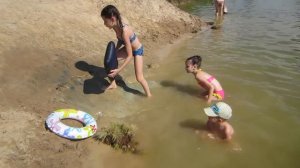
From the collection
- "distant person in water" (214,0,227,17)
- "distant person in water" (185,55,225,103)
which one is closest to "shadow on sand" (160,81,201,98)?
"distant person in water" (185,55,225,103)

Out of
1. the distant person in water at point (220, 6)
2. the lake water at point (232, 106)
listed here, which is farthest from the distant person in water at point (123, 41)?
the distant person in water at point (220, 6)

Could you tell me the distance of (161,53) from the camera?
36.4ft

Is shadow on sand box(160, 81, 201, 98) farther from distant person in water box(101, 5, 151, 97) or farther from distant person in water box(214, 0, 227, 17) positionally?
distant person in water box(214, 0, 227, 17)

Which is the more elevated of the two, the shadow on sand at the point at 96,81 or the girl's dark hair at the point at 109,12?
the girl's dark hair at the point at 109,12

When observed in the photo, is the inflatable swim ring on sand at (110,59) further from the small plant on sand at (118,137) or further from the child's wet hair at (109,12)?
the small plant on sand at (118,137)

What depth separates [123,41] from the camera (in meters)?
7.15

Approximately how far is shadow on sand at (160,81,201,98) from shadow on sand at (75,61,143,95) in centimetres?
98

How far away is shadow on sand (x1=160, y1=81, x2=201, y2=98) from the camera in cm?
812

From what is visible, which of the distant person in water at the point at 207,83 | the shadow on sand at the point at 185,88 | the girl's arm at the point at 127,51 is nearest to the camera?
the girl's arm at the point at 127,51

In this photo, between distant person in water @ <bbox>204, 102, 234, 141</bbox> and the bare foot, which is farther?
the bare foot

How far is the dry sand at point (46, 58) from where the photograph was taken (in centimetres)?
520

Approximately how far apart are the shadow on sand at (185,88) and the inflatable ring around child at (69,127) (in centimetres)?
281

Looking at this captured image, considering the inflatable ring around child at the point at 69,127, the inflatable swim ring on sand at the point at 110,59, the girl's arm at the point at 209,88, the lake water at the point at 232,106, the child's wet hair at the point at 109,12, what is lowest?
the lake water at the point at 232,106

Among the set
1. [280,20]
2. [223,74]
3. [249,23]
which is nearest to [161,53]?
[223,74]
